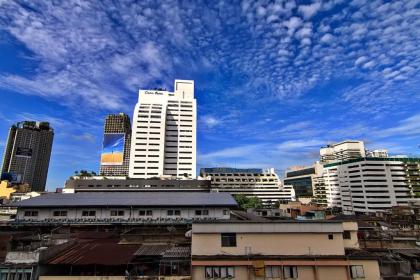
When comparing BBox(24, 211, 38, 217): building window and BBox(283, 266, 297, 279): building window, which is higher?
BBox(24, 211, 38, 217): building window

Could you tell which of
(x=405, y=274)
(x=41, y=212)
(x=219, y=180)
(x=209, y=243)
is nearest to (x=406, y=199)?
(x=219, y=180)

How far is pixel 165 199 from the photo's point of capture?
168 ft

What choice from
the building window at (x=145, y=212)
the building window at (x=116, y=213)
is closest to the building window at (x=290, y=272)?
the building window at (x=145, y=212)

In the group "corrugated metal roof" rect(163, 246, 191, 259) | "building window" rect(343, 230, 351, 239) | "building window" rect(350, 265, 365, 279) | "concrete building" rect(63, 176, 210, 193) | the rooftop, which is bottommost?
"building window" rect(350, 265, 365, 279)

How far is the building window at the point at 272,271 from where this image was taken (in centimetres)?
2172

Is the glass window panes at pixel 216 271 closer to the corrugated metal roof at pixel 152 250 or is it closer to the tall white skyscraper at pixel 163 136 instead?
the corrugated metal roof at pixel 152 250

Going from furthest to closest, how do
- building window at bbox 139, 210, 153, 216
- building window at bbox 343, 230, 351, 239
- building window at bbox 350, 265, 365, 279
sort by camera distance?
building window at bbox 139, 210, 153, 216
building window at bbox 343, 230, 351, 239
building window at bbox 350, 265, 365, 279

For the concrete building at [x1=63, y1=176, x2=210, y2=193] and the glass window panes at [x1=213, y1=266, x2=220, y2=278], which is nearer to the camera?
the glass window panes at [x1=213, y1=266, x2=220, y2=278]

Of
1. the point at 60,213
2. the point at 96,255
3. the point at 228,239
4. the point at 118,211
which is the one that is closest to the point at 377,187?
the point at 118,211

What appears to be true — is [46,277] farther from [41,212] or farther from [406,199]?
[406,199]

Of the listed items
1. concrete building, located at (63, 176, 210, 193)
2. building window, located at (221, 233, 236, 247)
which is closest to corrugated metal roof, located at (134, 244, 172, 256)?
building window, located at (221, 233, 236, 247)

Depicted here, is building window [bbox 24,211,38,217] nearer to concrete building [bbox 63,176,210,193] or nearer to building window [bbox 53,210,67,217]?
building window [bbox 53,210,67,217]

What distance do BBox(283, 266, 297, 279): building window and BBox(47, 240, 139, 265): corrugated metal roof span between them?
13067 mm

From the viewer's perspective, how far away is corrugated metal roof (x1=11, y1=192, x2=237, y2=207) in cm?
4728
